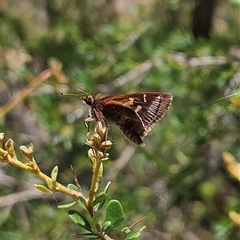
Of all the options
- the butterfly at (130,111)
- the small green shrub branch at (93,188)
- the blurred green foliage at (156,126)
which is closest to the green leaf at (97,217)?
the small green shrub branch at (93,188)

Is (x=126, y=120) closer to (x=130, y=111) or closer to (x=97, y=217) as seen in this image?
(x=130, y=111)

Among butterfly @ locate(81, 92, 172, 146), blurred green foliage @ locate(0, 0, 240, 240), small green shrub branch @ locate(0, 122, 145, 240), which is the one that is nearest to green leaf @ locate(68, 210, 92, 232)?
small green shrub branch @ locate(0, 122, 145, 240)

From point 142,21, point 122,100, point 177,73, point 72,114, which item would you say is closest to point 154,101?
point 122,100

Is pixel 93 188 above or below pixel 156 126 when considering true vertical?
above

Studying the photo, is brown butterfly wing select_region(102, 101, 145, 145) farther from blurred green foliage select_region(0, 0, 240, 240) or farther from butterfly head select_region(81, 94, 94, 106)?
blurred green foliage select_region(0, 0, 240, 240)

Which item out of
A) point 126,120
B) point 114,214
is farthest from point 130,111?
point 114,214

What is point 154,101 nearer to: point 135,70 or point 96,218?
point 96,218
